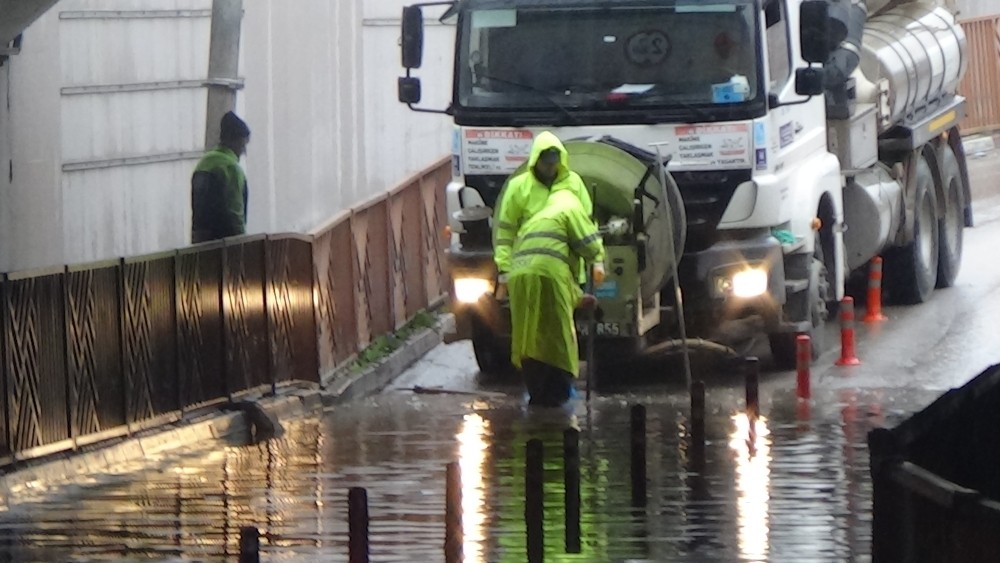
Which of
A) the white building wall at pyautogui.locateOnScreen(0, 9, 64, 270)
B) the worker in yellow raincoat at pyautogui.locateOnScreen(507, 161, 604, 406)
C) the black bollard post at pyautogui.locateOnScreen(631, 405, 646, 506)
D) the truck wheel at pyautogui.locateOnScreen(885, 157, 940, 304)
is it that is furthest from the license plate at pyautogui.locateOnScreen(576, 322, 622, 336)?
the truck wheel at pyautogui.locateOnScreen(885, 157, 940, 304)

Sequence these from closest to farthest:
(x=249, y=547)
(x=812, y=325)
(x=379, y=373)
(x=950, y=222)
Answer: (x=249, y=547)
(x=812, y=325)
(x=379, y=373)
(x=950, y=222)

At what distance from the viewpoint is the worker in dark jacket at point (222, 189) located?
1536 cm

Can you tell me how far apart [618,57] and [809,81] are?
1.40 meters

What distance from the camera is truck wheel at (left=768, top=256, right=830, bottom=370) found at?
15.5 m

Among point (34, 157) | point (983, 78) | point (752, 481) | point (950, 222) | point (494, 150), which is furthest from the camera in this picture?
point (983, 78)

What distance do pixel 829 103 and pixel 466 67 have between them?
10.9ft

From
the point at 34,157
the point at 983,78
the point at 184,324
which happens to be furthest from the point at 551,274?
the point at 983,78

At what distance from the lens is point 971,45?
3294 cm

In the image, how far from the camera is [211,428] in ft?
44.5

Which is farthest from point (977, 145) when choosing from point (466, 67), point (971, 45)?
point (466, 67)

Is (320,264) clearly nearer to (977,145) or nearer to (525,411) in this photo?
(525,411)

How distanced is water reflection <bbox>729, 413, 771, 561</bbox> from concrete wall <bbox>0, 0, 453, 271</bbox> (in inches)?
227

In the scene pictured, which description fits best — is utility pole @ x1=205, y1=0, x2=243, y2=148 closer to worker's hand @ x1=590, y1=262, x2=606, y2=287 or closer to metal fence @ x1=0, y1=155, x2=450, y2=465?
metal fence @ x1=0, y1=155, x2=450, y2=465

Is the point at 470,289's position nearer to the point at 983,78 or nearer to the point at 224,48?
the point at 224,48
